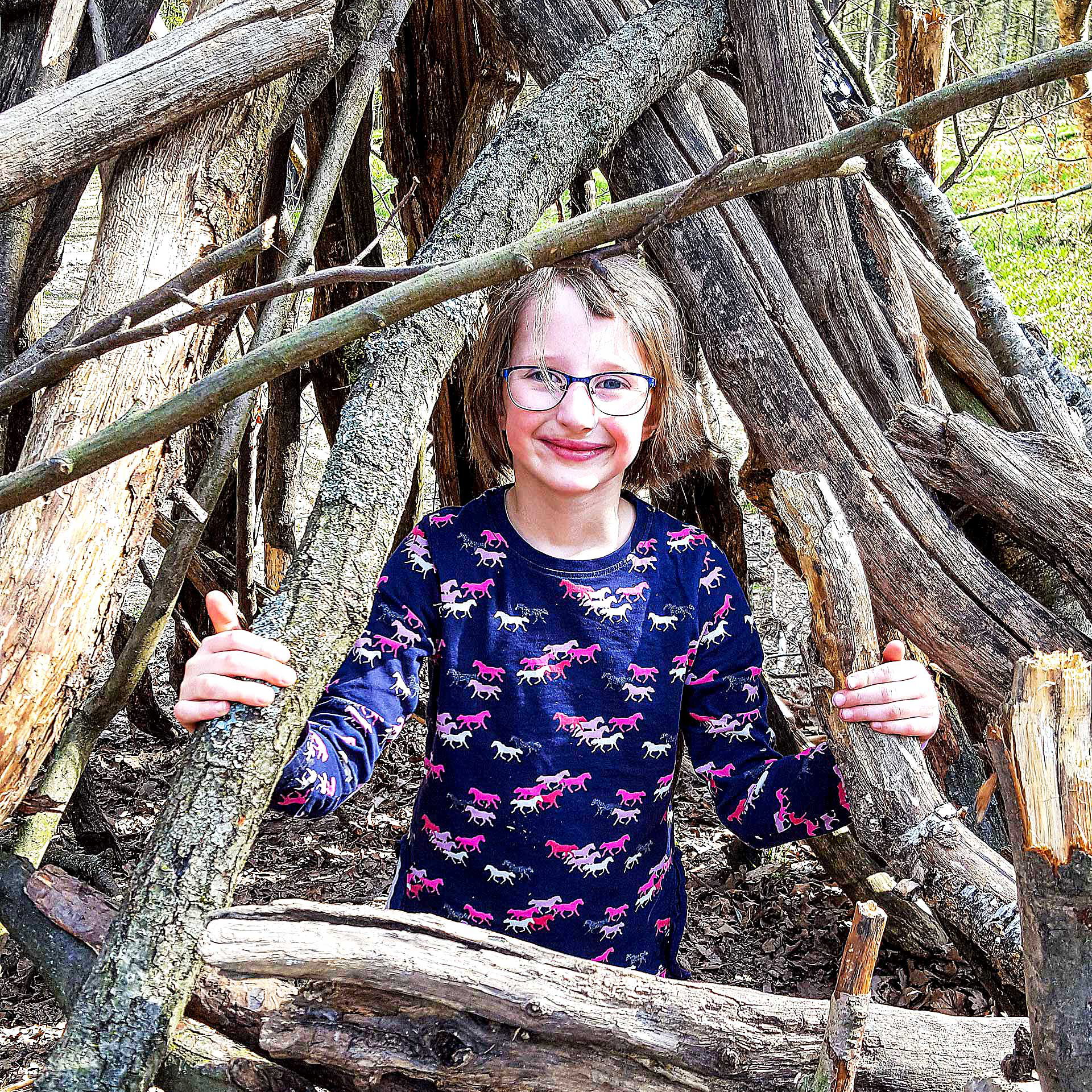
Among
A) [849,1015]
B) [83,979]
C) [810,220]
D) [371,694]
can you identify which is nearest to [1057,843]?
[849,1015]

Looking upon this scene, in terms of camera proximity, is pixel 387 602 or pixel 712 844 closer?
pixel 387 602

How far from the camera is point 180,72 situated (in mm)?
1797

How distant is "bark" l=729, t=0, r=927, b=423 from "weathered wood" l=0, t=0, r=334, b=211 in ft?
2.96

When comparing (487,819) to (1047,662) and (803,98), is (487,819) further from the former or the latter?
(803,98)

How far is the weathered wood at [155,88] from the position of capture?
1.70 meters

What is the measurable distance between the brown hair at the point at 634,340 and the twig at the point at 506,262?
0.30 m

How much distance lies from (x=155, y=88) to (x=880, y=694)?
148cm

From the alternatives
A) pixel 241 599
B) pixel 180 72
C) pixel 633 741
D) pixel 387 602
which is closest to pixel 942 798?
pixel 633 741

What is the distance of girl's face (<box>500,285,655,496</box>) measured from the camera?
6.00 ft

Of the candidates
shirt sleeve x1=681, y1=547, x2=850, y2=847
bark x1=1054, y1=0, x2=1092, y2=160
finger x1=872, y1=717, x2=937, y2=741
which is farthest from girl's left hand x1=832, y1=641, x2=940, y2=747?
bark x1=1054, y1=0, x2=1092, y2=160

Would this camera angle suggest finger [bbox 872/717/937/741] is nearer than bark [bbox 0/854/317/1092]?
No

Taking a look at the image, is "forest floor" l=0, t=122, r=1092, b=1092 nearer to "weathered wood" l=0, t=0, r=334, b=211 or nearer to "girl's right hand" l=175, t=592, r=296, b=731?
"girl's right hand" l=175, t=592, r=296, b=731

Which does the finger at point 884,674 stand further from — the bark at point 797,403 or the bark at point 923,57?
the bark at point 923,57

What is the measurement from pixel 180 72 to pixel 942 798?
168 centimetres
